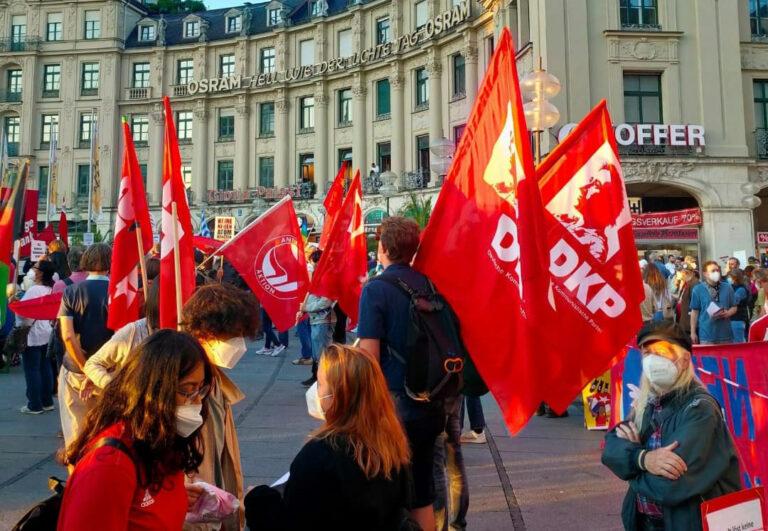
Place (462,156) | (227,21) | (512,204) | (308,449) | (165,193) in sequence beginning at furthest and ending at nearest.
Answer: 1. (227,21)
2. (165,193)
3. (462,156)
4. (512,204)
5. (308,449)

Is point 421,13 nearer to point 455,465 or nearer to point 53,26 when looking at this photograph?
point 53,26

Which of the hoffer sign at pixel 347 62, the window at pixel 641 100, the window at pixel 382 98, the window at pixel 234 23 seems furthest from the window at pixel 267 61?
the window at pixel 641 100

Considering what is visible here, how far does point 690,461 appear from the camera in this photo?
2.32m

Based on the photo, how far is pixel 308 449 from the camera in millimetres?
2039

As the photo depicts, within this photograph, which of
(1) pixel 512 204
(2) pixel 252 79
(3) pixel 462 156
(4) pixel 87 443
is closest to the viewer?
(4) pixel 87 443

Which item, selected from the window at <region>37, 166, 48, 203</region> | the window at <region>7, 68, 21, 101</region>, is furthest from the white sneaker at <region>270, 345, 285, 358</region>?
the window at <region>7, 68, 21, 101</region>

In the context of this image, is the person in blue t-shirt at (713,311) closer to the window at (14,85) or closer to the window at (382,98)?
the window at (382,98)

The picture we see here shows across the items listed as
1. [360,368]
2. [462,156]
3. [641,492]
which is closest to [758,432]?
[641,492]

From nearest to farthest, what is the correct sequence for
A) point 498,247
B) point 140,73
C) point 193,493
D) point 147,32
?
point 193,493
point 498,247
point 140,73
point 147,32

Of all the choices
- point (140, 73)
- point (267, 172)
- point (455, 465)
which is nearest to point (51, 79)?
point (140, 73)

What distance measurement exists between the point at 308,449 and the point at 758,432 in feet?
10.5

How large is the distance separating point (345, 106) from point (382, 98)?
278cm

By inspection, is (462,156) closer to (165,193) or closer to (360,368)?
(360,368)

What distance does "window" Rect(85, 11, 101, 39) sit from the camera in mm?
40406
